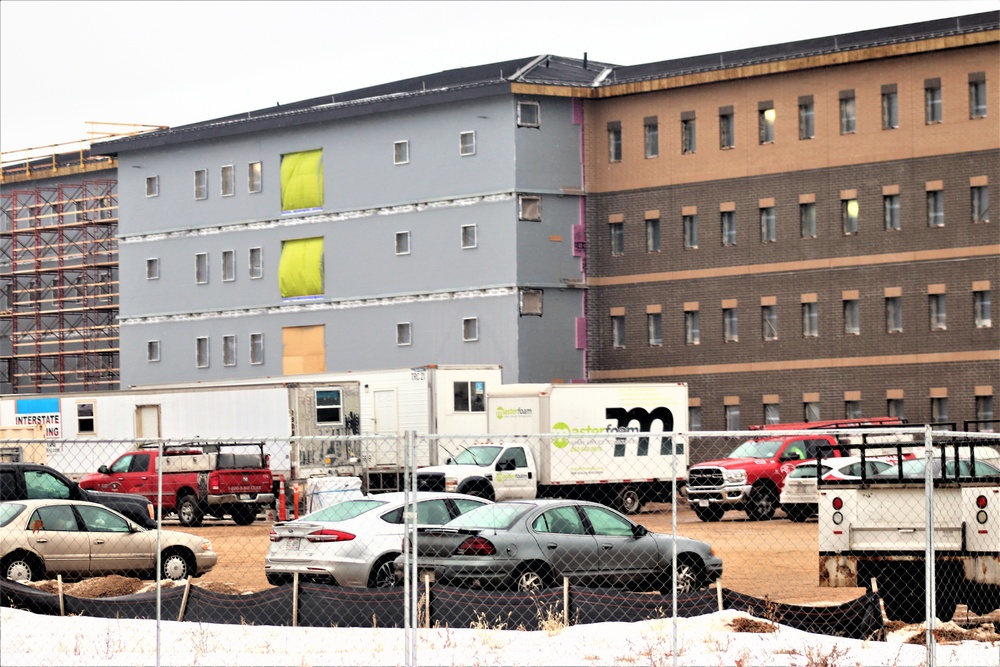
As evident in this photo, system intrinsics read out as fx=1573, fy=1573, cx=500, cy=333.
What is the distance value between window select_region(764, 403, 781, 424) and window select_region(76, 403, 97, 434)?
25215 millimetres

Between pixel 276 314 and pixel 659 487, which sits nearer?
pixel 659 487

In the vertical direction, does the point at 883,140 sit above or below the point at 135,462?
above

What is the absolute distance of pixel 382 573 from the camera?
68.8 feet

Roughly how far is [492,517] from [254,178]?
51336 mm

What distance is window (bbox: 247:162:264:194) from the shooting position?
228ft

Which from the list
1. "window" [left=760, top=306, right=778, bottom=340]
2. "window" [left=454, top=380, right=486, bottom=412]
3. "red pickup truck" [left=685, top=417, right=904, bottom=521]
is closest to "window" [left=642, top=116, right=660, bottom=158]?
"window" [left=760, top=306, right=778, bottom=340]

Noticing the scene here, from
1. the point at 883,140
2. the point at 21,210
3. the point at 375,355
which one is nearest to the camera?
the point at 883,140

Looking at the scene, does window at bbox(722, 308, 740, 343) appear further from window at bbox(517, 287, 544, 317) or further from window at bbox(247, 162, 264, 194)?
window at bbox(247, 162, 264, 194)

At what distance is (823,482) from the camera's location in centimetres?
1917

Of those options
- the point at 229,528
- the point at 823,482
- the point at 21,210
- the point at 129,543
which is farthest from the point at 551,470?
the point at 21,210

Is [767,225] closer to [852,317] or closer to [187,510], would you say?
[852,317]

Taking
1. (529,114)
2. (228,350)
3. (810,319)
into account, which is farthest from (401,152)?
(810,319)

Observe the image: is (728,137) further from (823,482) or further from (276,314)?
(823,482)

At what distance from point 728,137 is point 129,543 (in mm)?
41868
